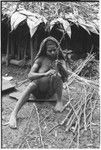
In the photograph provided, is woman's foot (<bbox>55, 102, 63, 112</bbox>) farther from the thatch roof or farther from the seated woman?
the thatch roof

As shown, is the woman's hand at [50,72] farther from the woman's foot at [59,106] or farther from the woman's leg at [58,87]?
the woman's foot at [59,106]

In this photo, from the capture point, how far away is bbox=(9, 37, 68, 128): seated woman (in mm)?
3334

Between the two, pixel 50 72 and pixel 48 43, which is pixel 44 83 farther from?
pixel 48 43

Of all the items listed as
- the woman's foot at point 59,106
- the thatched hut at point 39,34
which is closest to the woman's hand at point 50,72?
the woman's foot at point 59,106

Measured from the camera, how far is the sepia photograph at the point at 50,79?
3037 millimetres

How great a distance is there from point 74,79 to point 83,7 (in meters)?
2.03

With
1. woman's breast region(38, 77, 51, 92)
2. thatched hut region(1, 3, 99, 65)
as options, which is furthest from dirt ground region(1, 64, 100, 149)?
thatched hut region(1, 3, 99, 65)

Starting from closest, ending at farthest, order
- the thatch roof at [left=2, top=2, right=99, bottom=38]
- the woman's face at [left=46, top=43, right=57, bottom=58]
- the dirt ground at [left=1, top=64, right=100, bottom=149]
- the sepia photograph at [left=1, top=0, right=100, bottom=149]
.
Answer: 1. the dirt ground at [left=1, top=64, right=100, bottom=149]
2. the sepia photograph at [left=1, top=0, right=100, bottom=149]
3. the woman's face at [left=46, top=43, right=57, bottom=58]
4. the thatch roof at [left=2, top=2, right=99, bottom=38]

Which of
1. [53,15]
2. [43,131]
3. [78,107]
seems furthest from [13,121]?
[53,15]

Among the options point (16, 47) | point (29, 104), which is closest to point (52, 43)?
point (29, 104)

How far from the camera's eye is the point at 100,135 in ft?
9.97

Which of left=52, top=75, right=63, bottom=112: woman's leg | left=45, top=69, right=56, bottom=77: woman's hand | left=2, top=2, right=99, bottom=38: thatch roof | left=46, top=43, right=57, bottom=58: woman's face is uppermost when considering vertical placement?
left=2, top=2, right=99, bottom=38: thatch roof

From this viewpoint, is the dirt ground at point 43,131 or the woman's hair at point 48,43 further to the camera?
the woman's hair at point 48,43

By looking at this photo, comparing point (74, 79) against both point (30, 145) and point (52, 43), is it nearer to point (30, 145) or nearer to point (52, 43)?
point (52, 43)
